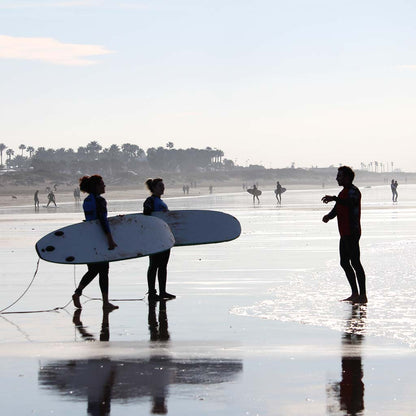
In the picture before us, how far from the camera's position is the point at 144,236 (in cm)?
1248

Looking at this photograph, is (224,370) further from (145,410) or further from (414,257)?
(414,257)

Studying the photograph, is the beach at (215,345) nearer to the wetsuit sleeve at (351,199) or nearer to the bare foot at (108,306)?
the bare foot at (108,306)

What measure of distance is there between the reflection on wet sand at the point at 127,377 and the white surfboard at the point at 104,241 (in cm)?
395

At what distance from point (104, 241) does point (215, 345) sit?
3.71 m

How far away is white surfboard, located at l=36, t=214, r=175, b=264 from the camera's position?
1196cm

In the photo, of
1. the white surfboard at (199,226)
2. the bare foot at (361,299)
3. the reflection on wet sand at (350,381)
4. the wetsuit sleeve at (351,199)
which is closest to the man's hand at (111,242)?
the white surfboard at (199,226)

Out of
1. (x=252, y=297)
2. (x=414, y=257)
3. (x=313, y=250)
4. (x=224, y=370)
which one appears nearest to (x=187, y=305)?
(x=252, y=297)

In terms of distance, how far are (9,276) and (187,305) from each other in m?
4.95

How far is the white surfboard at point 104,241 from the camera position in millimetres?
11961

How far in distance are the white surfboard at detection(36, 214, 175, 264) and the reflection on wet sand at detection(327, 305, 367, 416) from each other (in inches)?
134

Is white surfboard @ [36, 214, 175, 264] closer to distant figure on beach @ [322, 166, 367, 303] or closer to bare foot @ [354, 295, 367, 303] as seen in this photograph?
distant figure on beach @ [322, 166, 367, 303]

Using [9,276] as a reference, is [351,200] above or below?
above

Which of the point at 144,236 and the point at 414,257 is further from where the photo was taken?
the point at 414,257

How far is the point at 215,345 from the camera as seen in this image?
8703mm
